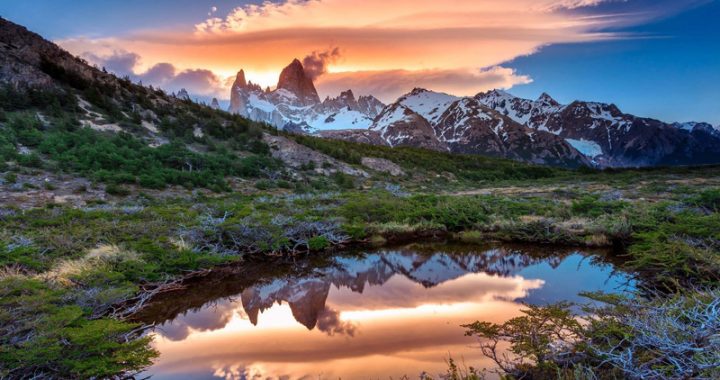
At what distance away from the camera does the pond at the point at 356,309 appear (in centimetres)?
728

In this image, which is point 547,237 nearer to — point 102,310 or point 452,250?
point 452,250

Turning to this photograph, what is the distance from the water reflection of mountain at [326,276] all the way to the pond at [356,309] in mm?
35

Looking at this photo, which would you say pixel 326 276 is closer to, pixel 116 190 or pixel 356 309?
pixel 356 309

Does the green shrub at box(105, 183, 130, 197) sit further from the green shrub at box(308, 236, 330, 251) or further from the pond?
the pond

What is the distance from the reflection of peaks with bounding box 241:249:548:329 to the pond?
0.04m

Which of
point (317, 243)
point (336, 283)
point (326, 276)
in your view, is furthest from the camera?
point (317, 243)

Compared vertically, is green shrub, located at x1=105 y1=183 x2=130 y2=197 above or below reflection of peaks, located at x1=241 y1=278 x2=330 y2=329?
above

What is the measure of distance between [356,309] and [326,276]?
3.22 metres

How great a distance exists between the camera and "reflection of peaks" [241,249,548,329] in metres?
10.7

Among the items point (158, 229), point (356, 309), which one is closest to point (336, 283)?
point (356, 309)

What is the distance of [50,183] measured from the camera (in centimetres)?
2439

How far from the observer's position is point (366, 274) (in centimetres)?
1349

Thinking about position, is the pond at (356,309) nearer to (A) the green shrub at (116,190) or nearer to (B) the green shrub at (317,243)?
(B) the green shrub at (317,243)

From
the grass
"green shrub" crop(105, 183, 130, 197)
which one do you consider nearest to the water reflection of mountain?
the grass
